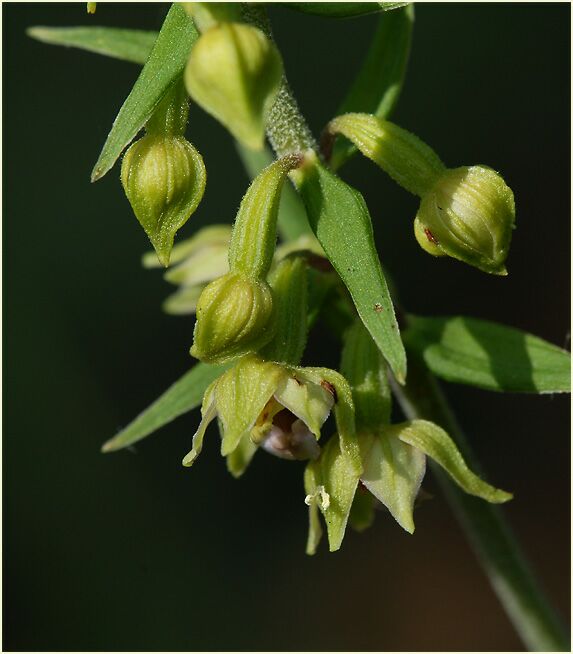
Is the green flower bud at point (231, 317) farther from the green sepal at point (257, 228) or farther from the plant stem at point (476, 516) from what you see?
the plant stem at point (476, 516)

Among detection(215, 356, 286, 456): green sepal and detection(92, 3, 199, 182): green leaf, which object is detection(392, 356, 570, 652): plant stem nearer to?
detection(215, 356, 286, 456): green sepal

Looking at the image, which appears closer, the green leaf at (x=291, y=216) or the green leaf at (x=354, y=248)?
the green leaf at (x=354, y=248)

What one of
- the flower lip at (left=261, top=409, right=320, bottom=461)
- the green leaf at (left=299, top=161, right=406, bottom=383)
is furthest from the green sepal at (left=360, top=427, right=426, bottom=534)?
the green leaf at (left=299, top=161, right=406, bottom=383)

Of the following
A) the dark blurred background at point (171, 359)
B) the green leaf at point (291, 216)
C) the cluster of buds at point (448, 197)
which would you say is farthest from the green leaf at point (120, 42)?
the dark blurred background at point (171, 359)

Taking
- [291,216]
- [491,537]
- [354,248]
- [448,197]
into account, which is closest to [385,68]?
[291,216]

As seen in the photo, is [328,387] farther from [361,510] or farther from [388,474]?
[361,510]

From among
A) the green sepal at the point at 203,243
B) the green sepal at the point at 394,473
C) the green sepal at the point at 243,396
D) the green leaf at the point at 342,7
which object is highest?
the green leaf at the point at 342,7
